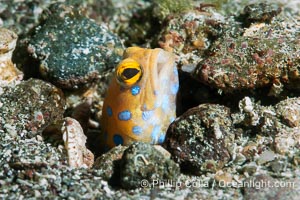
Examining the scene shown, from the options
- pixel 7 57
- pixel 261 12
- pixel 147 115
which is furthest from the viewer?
pixel 7 57

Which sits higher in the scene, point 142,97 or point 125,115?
point 142,97

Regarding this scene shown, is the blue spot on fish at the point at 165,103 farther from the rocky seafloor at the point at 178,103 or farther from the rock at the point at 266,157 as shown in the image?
the rock at the point at 266,157

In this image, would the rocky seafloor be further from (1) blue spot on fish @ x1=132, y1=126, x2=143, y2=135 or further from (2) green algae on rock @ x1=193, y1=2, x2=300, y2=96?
(1) blue spot on fish @ x1=132, y1=126, x2=143, y2=135

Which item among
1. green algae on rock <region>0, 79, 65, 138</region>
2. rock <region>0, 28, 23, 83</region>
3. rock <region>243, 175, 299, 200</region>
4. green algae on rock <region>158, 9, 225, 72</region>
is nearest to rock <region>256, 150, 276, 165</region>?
rock <region>243, 175, 299, 200</region>

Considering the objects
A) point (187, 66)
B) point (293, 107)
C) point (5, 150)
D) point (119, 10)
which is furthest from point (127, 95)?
point (119, 10)

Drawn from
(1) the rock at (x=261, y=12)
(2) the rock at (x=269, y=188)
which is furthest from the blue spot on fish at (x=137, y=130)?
(1) the rock at (x=261, y=12)

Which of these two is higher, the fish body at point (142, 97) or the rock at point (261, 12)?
the rock at point (261, 12)

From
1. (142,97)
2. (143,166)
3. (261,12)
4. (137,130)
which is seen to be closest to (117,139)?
(137,130)

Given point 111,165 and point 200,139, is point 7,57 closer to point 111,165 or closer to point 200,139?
point 111,165
